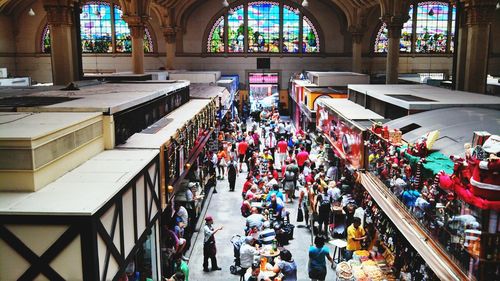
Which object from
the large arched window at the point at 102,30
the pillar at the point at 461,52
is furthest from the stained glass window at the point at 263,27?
the pillar at the point at 461,52

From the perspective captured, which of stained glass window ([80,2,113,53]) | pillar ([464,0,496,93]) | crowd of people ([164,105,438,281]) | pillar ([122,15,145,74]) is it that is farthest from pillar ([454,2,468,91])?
stained glass window ([80,2,113,53])

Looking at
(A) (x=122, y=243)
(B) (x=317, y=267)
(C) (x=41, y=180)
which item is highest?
(C) (x=41, y=180)

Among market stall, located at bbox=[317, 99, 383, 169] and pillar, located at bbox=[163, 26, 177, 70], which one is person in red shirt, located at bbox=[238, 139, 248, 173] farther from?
pillar, located at bbox=[163, 26, 177, 70]

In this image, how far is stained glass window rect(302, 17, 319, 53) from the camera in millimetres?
34688

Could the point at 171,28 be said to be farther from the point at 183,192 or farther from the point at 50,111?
the point at 50,111

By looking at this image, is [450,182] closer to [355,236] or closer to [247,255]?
[355,236]

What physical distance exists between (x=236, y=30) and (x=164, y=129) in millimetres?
26182

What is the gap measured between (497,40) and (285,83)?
1499 centimetres

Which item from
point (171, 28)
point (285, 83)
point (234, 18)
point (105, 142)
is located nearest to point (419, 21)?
point (285, 83)

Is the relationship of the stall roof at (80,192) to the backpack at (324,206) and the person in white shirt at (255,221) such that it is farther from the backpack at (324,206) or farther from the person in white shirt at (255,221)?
the backpack at (324,206)

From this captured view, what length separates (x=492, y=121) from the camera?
319 inches

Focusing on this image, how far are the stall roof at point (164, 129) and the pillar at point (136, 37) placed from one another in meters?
6.39

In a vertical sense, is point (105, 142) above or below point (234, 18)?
below

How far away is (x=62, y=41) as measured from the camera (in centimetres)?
1526
